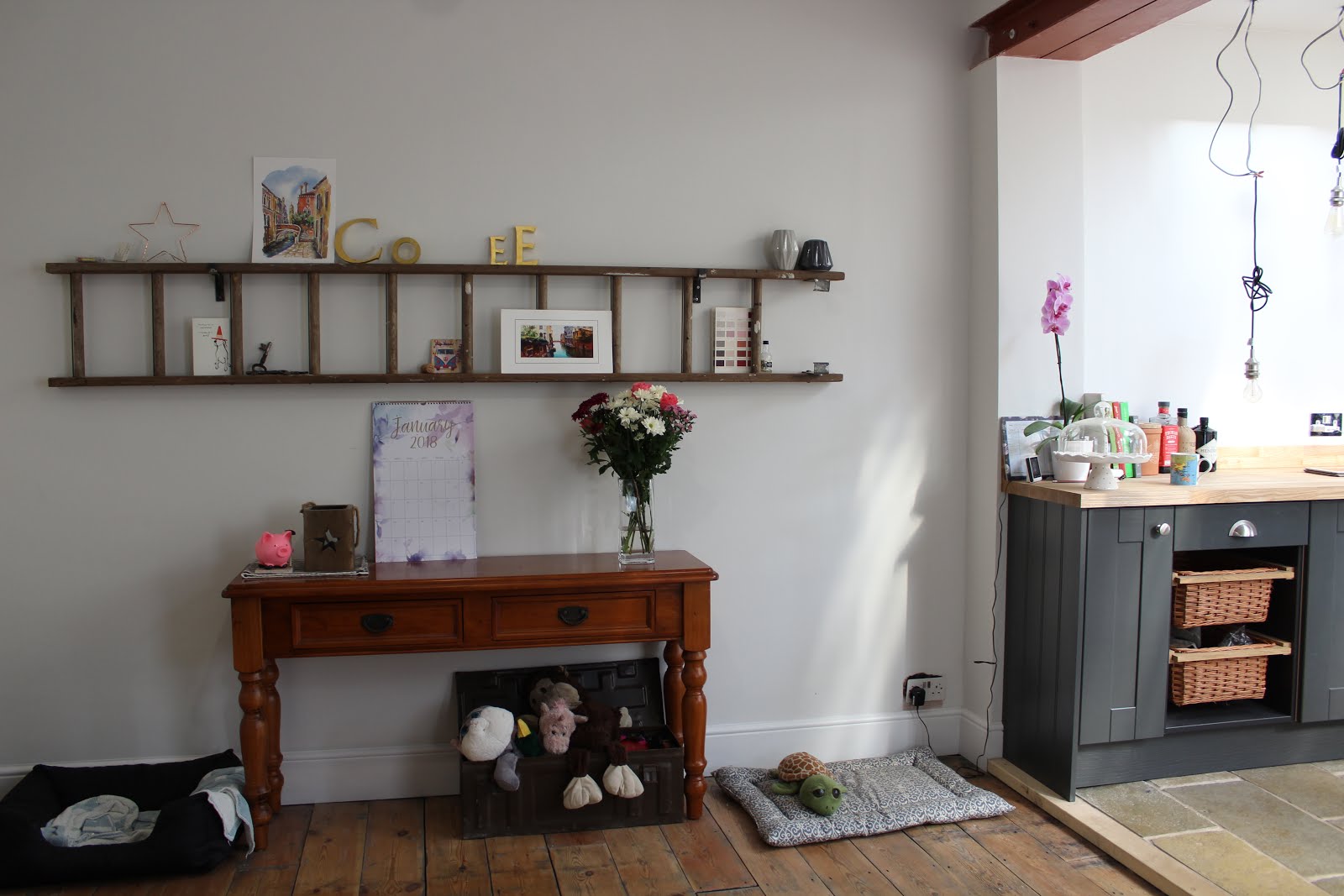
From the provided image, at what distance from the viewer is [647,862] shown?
251 cm

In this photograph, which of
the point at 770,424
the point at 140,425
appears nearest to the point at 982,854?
the point at 770,424

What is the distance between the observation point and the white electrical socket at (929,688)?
325 centimetres

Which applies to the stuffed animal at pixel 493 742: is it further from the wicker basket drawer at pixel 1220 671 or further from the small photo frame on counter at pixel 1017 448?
the wicker basket drawer at pixel 1220 671

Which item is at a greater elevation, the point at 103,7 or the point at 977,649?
the point at 103,7

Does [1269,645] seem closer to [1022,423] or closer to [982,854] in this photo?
[1022,423]

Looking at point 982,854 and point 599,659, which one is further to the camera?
point 599,659

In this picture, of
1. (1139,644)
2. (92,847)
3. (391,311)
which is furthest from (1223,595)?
(92,847)

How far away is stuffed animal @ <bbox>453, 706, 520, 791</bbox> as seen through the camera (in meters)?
2.59

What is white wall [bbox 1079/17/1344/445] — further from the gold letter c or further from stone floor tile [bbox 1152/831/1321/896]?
the gold letter c

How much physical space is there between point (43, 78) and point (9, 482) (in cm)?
116

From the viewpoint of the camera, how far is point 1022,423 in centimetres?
310

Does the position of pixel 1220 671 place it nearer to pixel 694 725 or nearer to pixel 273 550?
pixel 694 725

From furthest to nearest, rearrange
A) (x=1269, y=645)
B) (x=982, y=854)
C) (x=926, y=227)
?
(x=926, y=227), (x=1269, y=645), (x=982, y=854)

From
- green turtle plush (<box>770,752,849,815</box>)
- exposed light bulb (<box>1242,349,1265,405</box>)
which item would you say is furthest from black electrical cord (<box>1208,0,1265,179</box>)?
green turtle plush (<box>770,752,849,815</box>)
